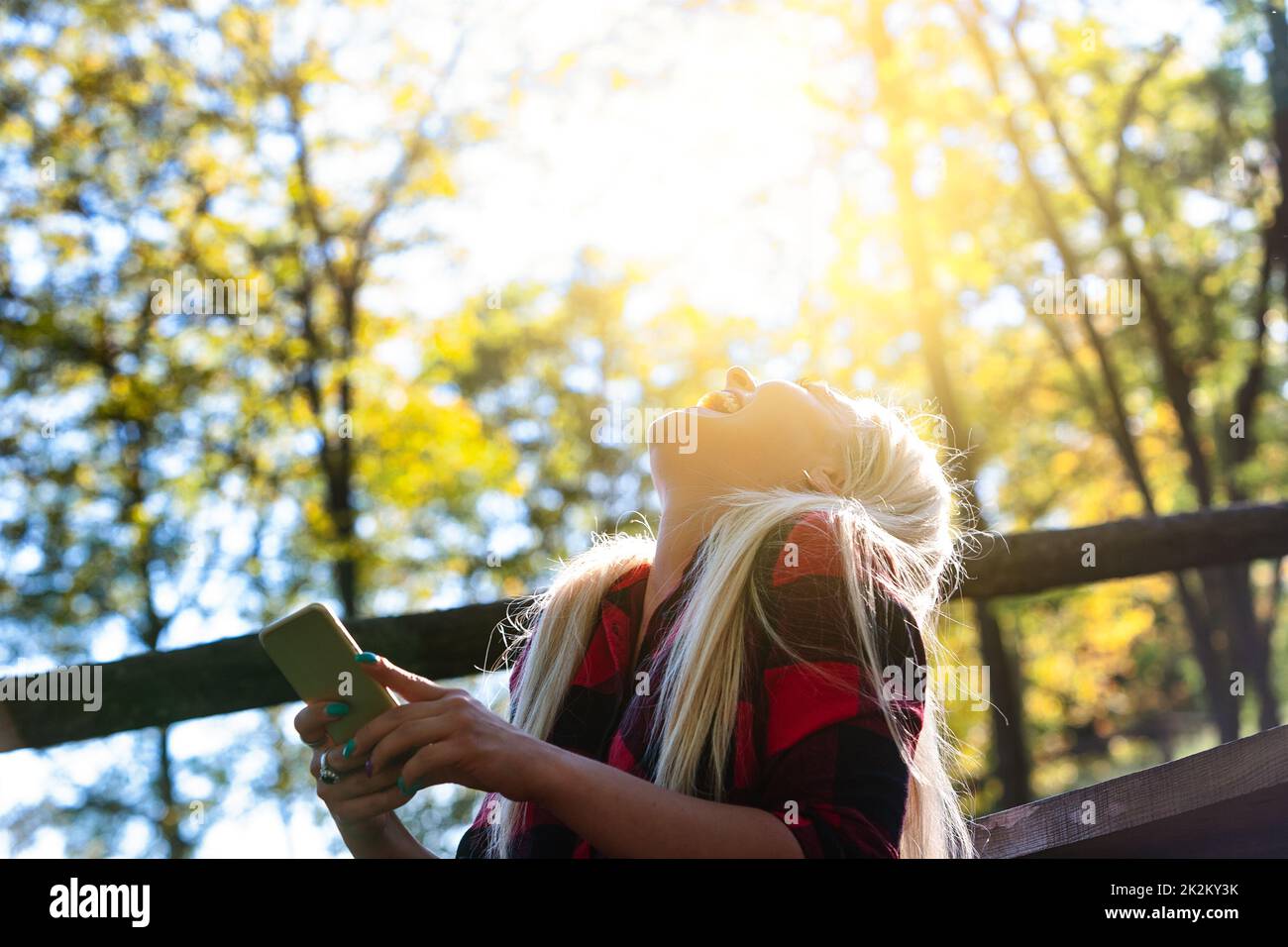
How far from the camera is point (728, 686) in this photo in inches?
84.7

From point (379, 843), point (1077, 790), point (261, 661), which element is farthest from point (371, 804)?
point (261, 661)

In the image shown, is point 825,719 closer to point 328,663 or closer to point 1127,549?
point 328,663

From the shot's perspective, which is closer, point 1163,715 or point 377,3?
point 377,3

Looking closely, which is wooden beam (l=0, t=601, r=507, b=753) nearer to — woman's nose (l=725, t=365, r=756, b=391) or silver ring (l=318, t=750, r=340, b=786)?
woman's nose (l=725, t=365, r=756, b=391)

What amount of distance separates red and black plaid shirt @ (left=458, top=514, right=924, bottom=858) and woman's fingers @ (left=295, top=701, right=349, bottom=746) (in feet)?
1.62

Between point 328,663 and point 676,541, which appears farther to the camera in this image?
point 676,541

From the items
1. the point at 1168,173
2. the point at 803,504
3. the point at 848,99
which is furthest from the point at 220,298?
the point at 803,504

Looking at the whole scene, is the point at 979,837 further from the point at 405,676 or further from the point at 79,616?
the point at 79,616

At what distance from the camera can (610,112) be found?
1538 centimetres

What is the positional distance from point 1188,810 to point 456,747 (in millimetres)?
1157

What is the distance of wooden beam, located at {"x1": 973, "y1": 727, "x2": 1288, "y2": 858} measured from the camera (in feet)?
5.94
